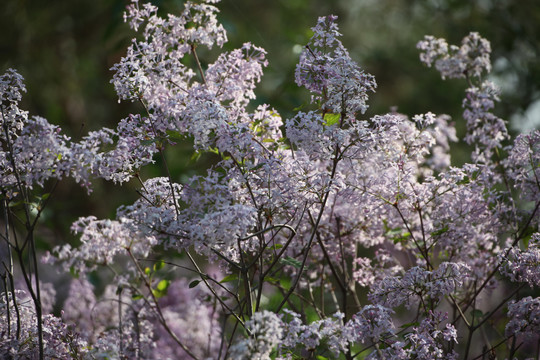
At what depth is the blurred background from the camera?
579cm

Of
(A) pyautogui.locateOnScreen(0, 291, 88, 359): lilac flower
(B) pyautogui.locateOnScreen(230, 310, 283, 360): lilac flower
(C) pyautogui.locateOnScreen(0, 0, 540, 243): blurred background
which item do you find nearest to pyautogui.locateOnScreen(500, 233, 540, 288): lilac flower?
(B) pyautogui.locateOnScreen(230, 310, 283, 360): lilac flower

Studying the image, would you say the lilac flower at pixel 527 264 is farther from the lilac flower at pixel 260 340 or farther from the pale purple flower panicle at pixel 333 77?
the lilac flower at pixel 260 340

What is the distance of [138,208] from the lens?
1908 mm

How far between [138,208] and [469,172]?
51.7 inches

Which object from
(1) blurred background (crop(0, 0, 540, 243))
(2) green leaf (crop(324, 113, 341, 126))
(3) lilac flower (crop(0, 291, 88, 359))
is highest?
(1) blurred background (crop(0, 0, 540, 243))

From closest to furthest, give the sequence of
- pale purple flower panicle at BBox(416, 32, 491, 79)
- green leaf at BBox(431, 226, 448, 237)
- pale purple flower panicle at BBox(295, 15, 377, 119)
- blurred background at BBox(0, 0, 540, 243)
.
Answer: pale purple flower panicle at BBox(295, 15, 377, 119) → green leaf at BBox(431, 226, 448, 237) → pale purple flower panicle at BBox(416, 32, 491, 79) → blurred background at BBox(0, 0, 540, 243)

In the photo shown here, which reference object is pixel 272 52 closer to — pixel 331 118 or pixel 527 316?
pixel 331 118

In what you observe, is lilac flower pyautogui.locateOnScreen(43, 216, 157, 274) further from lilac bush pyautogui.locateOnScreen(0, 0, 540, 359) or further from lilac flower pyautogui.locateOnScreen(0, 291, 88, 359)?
lilac flower pyautogui.locateOnScreen(0, 291, 88, 359)

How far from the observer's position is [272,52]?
786 cm

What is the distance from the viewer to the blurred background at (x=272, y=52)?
19.0 ft

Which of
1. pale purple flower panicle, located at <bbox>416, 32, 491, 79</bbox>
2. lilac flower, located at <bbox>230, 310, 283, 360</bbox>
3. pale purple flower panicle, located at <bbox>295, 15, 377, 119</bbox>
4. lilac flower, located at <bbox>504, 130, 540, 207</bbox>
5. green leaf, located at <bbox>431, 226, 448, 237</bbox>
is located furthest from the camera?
pale purple flower panicle, located at <bbox>416, 32, 491, 79</bbox>

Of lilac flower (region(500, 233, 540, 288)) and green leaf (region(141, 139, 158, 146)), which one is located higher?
green leaf (region(141, 139, 158, 146))

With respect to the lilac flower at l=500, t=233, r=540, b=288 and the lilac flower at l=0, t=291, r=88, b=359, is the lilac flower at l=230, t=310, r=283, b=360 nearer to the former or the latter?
the lilac flower at l=0, t=291, r=88, b=359

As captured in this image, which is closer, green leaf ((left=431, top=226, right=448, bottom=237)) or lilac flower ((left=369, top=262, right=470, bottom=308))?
lilac flower ((left=369, top=262, right=470, bottom=308))
